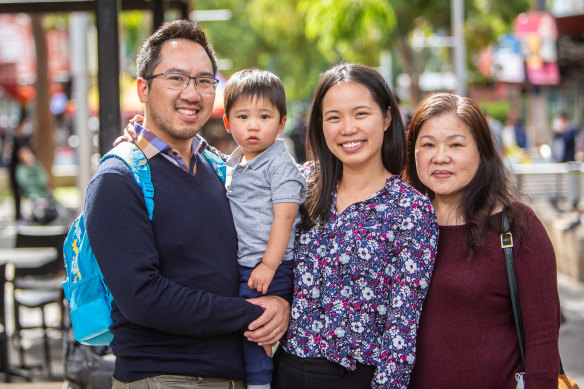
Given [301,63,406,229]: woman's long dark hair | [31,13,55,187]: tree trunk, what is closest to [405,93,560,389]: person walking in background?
[301,63,406,229]: woman's long dark hair

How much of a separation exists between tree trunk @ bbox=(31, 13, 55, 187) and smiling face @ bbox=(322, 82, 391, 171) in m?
17.0

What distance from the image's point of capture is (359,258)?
8.48 ft

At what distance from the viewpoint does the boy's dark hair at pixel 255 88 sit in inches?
116

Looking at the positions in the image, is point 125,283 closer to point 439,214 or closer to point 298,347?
point 298,347

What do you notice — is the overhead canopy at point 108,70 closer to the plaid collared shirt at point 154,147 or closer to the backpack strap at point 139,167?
the plaid collared shirt at point 154,147

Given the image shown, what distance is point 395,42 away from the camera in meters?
17.0

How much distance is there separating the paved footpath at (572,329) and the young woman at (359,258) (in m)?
3.61

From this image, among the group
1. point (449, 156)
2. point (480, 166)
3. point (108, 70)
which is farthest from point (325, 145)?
point (108, 70)

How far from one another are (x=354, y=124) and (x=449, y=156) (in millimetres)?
387

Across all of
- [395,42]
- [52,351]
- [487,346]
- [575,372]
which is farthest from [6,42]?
[487,346]

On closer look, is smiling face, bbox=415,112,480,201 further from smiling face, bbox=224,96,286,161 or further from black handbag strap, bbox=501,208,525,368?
smiling face, bbox=224,96,286,161

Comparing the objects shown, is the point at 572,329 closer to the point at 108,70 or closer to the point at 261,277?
the point at 261,277

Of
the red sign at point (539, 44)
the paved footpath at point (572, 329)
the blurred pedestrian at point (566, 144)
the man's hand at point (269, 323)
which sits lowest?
the paved footpath at point (572, 329)

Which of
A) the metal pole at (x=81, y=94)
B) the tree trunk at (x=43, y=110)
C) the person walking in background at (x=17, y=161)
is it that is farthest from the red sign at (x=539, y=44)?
the metal pole at (x=81, y=94)
